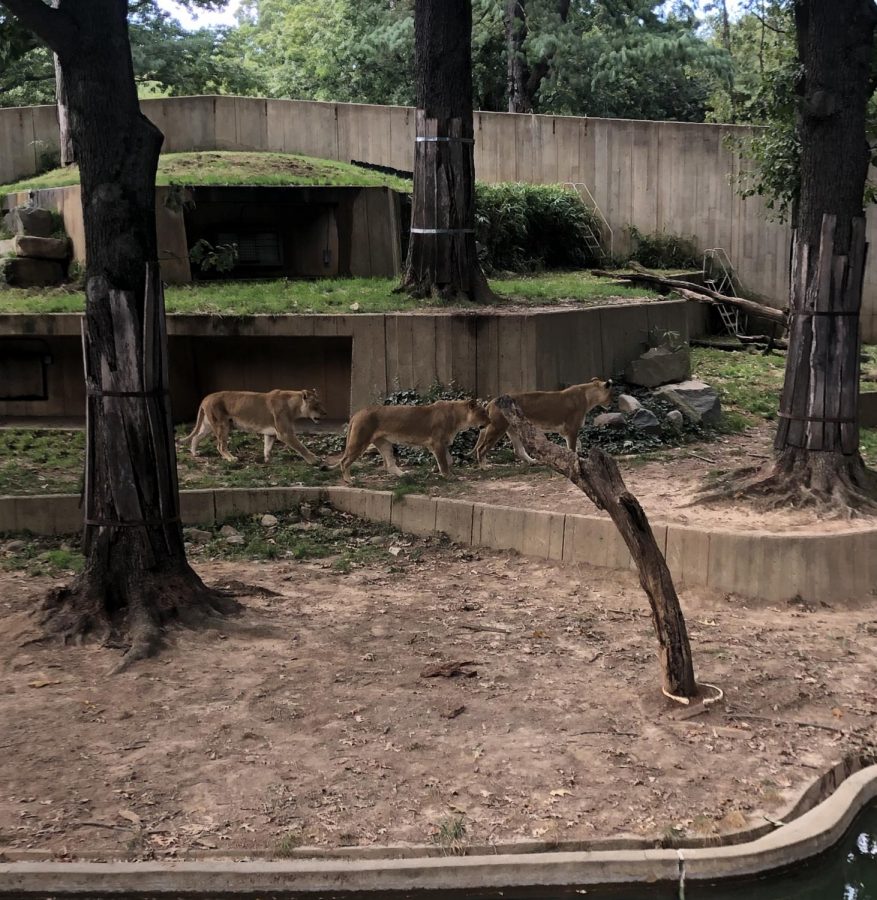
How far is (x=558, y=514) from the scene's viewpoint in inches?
392

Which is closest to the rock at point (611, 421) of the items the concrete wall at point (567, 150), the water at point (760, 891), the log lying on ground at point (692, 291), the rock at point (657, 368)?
the rock at point (657, 368)

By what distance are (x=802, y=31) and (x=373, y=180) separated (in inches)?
396

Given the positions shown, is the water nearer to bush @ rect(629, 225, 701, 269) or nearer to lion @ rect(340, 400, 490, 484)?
lion @ rect(340, 400, 490, 484)

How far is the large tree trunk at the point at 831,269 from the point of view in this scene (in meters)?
9.72

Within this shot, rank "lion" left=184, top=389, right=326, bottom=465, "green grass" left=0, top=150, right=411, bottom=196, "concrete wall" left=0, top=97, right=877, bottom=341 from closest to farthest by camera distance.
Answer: "lion" left=184, top=389, right=326, bottom=465, "green grass" left=0, top=150, right=411, bottom=196, "concrete wall" left=0, top=97, right=877, bottom=341

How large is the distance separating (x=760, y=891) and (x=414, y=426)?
6.96 metres

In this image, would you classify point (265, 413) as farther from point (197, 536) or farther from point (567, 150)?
point (567, 150)

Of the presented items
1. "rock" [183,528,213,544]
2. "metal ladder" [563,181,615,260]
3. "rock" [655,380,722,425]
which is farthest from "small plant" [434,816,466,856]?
"metal ladder" [563,181,615,260]

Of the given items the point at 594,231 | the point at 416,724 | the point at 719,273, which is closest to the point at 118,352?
the point at 416,724

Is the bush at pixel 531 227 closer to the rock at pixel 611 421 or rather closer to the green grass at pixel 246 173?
the green grass at pixel 246 173

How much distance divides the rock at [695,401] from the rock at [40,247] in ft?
31.0

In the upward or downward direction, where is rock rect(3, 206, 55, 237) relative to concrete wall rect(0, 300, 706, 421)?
upward

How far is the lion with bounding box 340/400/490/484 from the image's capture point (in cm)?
1159

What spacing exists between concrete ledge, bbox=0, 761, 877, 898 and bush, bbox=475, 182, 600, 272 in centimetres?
1545
